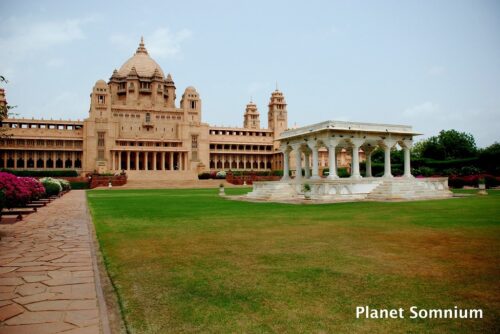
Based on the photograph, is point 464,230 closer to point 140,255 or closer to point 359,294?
point 359,294

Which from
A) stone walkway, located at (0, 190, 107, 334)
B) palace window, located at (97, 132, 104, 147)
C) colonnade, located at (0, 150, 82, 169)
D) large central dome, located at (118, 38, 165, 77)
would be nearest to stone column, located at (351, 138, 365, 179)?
stone walkway, located at (0, 190, 107, 334)

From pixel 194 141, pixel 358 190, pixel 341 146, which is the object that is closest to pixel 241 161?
pixel 194 141

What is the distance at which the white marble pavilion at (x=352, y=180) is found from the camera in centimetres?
2700

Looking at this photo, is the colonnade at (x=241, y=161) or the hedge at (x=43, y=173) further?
the colonnade at (x=241, y=161)

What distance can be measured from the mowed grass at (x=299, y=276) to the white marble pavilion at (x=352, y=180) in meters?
15.6

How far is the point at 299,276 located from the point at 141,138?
6916 centimetres

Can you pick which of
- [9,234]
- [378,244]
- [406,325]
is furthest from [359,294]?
[9,234]

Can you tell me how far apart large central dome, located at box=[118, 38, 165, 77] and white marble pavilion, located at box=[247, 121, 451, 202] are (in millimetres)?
59008

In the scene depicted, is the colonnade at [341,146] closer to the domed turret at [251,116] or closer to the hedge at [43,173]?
the hedge at [43,173]

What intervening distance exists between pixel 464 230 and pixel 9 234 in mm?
12952

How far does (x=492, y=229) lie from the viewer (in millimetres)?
10906

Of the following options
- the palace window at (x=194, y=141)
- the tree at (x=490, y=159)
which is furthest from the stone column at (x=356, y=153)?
the palace window at (x=194, y=141)

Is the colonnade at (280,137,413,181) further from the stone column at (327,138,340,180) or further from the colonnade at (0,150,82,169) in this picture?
the colonnade at (0,150,82,169)

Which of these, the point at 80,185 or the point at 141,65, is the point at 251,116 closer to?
the point at 141,65
